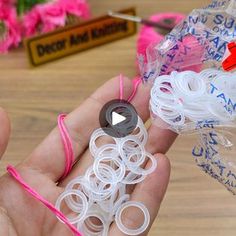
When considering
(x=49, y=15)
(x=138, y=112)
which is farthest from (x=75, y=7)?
(x=138, y=112)

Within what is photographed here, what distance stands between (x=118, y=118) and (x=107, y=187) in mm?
110

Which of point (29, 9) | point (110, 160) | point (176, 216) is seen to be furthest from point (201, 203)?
point (29, 9)

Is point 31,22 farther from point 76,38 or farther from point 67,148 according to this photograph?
point 67,148

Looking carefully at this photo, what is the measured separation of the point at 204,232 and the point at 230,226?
4cm

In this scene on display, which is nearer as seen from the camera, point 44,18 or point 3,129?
point 3,129

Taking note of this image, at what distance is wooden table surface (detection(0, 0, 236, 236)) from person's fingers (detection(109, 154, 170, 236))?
0.11 m

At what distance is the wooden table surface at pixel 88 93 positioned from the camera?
0.73 metres

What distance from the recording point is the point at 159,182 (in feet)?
2.08

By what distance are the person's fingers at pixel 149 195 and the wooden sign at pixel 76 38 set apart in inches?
15.7

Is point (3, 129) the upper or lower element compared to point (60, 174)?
upper

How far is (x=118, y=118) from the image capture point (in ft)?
2.27

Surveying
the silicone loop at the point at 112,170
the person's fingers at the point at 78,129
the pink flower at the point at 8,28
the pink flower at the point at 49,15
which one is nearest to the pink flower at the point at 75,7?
the pink flower at the point at 49,15

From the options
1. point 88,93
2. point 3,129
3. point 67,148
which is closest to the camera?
point 3,129

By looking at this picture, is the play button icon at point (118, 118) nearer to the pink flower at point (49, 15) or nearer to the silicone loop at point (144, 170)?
the silicone loop at point (144, 170)
